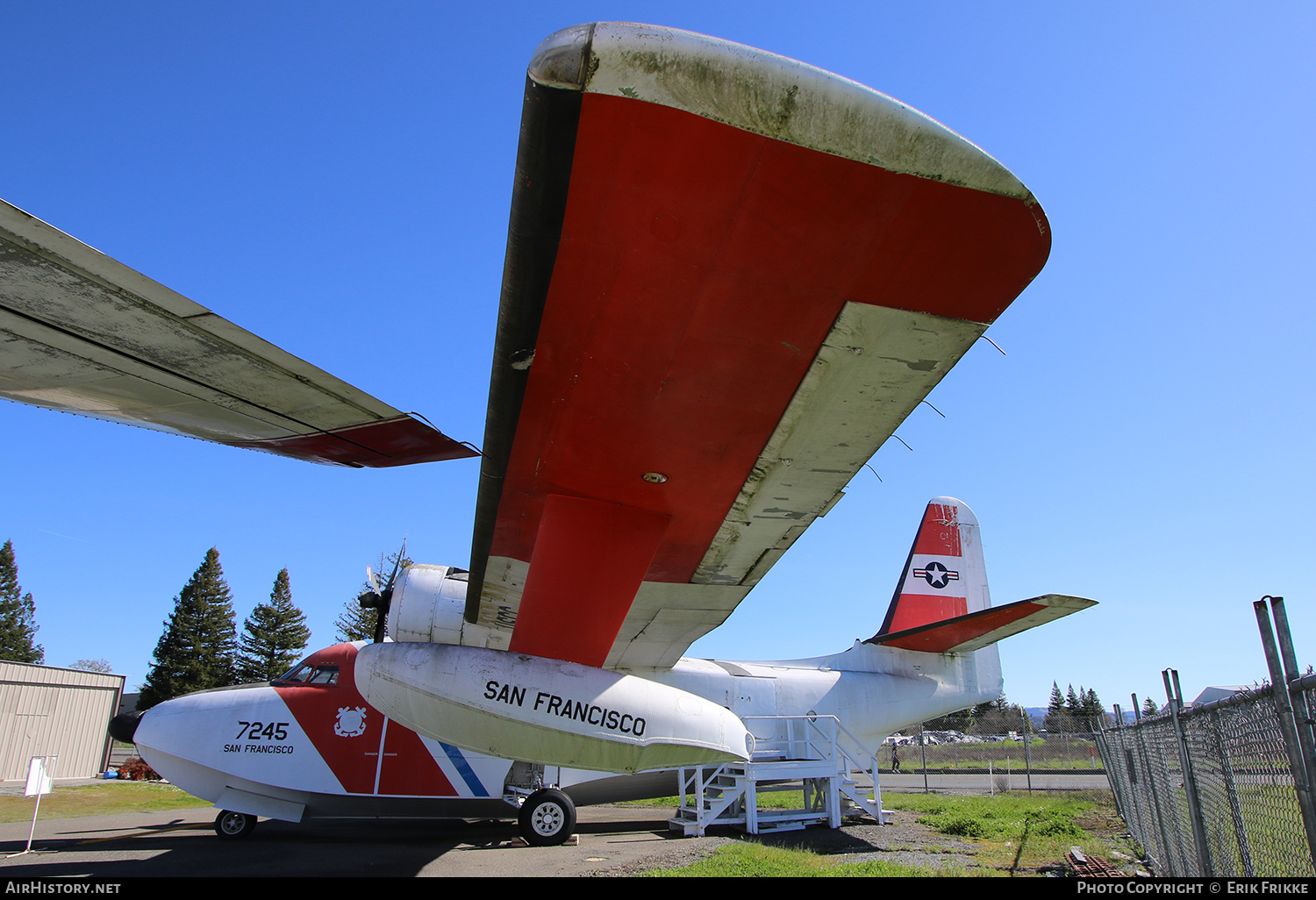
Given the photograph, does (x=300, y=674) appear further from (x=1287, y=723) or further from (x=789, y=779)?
(x=1287, y=723)

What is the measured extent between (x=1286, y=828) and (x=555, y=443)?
4.44m

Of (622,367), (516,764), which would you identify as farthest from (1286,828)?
(516,764)

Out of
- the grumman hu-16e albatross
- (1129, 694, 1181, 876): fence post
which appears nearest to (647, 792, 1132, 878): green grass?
(1129, 694, 1181, 876): fence post

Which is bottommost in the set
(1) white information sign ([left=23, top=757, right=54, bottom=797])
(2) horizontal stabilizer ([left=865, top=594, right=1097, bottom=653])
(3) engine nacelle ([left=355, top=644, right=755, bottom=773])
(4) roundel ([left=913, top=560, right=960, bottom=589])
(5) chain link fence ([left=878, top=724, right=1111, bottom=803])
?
(5) chain link fence ([left=878, top=724, right=1111, bottom=803])

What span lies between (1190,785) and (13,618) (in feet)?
225

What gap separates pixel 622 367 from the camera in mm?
3818

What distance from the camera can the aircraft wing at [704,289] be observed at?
2.38m

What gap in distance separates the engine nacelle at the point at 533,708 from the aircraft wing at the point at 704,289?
0.55 m

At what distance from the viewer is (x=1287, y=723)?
8.85 ft

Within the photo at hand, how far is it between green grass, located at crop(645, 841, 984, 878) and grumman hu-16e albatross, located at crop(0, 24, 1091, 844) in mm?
2596

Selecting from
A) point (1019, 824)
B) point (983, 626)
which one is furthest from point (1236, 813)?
point (1019, 824)

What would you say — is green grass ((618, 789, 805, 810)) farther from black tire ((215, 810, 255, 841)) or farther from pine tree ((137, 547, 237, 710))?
pine tree ((137, 547, 237, 710))

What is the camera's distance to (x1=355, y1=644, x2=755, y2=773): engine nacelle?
4535 millimetres

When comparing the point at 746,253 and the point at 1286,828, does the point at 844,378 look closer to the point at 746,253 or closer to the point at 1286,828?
the point at 746,253
